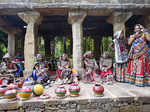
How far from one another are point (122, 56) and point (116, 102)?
2079mm

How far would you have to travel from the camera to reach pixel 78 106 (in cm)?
242

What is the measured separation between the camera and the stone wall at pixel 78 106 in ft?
7.60

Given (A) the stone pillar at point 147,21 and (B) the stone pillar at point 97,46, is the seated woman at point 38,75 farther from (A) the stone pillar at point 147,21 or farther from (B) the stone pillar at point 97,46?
(B) the stone pillar at point 97,46

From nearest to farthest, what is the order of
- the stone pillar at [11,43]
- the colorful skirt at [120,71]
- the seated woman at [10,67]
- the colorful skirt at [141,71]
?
1. the colorful skirt at [141,71]
2. the colorful skirt at [120,71]
3. the seated woman at [10,67]
4. the stone pillar at [11,43]

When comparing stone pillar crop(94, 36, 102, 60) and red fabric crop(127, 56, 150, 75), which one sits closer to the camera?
red fabric crop(127, 56, 150, 75)

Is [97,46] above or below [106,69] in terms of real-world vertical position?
above

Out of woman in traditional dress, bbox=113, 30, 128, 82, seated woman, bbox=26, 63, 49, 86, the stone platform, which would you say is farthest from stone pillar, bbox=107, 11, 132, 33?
seated woman, bbox=26, 63, 49, 86

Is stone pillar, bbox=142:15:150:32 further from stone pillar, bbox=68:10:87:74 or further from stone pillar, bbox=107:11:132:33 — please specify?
stone pillar, bbox=68:10:87:74

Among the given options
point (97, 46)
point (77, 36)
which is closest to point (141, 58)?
point (77, 36)

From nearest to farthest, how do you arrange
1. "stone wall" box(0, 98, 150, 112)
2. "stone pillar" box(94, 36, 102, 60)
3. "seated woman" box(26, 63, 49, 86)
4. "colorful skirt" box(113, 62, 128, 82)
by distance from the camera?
"stone wall" box(0, 98, 150, 112) → "seated woman" box(26, 63, 49, 86) → "colorful skirt" box(113, 62, 128, 82) → "stone pillar" box(94, 36, 102, 60)

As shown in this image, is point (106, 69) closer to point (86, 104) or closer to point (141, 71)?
point (141, 71)

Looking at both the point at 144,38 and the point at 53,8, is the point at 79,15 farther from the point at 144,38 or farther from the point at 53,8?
the point at 144,38

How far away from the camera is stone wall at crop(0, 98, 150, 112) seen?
2.32 metres

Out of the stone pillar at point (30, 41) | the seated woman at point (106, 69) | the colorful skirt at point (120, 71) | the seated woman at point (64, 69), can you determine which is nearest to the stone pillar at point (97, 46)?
the seated woman at point (106, 69)
